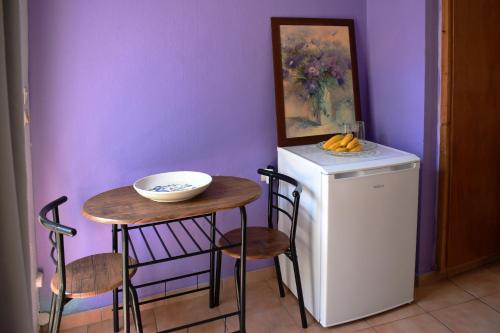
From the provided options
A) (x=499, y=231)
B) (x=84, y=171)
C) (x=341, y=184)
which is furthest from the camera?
(x=499, y=231)

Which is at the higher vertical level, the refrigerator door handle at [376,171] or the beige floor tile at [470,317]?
the refrigerator door handle at [376,171]

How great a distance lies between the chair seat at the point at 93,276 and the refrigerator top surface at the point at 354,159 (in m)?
1.03

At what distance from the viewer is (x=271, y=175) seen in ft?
7.55

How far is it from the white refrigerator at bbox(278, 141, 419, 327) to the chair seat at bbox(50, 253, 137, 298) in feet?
3.03

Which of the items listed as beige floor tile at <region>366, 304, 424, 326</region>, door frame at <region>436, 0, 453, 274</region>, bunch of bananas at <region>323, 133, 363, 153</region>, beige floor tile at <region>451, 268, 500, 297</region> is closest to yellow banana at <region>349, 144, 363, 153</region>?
bunch of bananas at <region>323, 133, 363, 153</region>

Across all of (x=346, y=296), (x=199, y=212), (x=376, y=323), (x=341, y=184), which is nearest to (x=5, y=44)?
(x=199, y=212)

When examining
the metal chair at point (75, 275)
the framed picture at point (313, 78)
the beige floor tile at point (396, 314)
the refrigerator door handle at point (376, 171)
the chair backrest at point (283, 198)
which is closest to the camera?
the metal chair at point (75, 275)

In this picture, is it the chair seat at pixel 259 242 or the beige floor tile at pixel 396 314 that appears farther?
the beige floor tile at pixel 396 314

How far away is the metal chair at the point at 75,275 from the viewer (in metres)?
1.69

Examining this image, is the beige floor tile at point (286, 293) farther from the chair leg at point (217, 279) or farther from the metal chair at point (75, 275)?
the metal chair at point (75, 275)

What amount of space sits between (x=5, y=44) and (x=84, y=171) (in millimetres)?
1282

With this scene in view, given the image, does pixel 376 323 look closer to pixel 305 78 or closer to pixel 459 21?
pixel 305 78

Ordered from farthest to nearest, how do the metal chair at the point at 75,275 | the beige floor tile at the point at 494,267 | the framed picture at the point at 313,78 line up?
the beige floor tile at the point at 494,267 < the framed picture at the point at 313,78 < the metal chair at the point at 75,275

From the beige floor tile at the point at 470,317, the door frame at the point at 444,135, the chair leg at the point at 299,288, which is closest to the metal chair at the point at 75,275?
the chair leg at the point at 299,288
